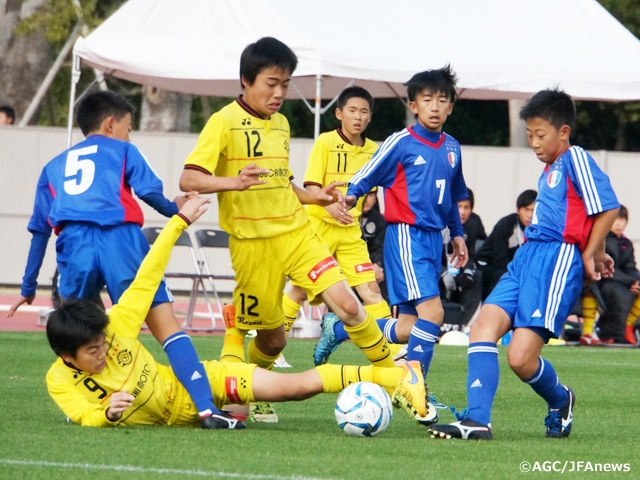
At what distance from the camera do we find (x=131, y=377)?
18.8 feet

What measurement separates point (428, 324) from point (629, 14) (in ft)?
72.6

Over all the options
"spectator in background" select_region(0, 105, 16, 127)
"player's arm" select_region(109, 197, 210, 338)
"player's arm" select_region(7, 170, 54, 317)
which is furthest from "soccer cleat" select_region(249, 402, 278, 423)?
"spectator in background" select_region(0, 105, 16, 127)

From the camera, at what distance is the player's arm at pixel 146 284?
5840 millimetres

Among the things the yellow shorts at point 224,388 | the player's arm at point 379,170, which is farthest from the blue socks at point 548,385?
the player's arm at point 379,170

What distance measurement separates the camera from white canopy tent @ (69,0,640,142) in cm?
1261

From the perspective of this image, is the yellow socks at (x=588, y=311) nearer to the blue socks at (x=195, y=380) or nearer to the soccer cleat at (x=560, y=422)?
the soccer cleat at (x=560, y=422)

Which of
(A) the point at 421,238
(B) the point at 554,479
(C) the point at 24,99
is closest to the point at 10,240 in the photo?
(C) the point at 24,99

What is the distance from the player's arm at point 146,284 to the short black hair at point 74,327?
25 centimetres

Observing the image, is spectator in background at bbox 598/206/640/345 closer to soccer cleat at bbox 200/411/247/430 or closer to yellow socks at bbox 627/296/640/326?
yellow socks at bbox 627/296/640/326

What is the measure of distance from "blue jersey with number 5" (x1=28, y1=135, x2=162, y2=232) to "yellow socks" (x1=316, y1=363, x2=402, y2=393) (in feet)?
4.79

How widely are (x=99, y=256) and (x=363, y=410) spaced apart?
5.87 ft

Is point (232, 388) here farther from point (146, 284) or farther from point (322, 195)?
point (322, 195)

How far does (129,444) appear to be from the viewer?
17.2 ft

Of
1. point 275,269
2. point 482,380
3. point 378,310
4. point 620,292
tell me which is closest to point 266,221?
point 275,269
